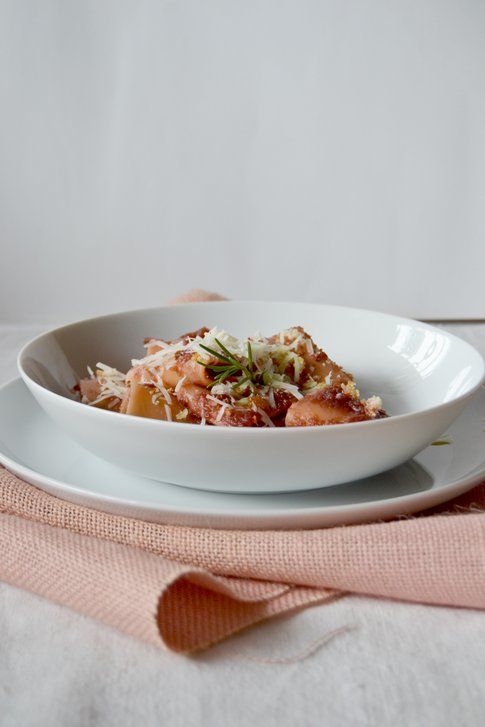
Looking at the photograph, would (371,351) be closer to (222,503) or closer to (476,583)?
(222,503)

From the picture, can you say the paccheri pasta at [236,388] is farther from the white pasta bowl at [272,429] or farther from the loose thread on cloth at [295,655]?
the loose thread on cloth at [295,655]

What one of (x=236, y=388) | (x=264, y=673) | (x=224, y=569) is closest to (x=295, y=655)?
(x=264, y=673)

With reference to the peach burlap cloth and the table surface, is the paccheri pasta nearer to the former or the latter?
the peach burlap cloth

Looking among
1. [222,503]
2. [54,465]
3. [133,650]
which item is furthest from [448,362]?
[133,650]

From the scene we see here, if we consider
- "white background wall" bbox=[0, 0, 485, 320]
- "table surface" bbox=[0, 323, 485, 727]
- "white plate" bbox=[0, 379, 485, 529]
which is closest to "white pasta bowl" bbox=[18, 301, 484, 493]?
"white plate" bbox=[0, 379, 485, 529]

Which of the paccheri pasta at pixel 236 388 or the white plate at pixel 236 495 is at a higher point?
the paccheri pasta at pixel 236 388

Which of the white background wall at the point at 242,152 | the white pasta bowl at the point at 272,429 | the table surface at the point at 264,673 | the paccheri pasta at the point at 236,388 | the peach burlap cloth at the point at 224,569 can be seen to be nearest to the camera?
the table surface at the point at 264,673

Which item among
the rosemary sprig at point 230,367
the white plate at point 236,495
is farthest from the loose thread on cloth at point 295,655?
the rosemary sprig at point 230,367
